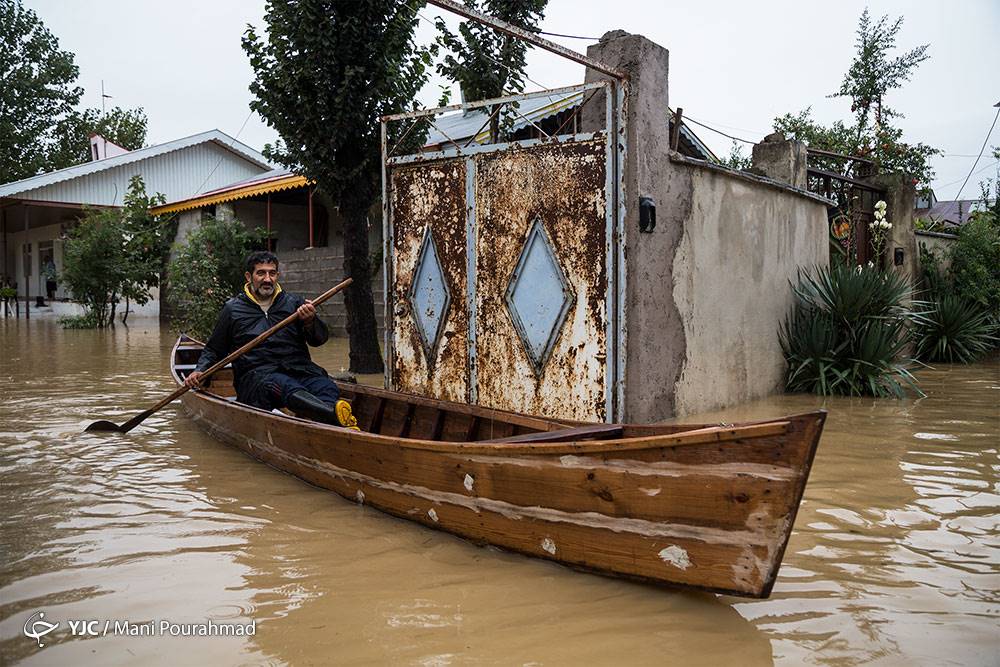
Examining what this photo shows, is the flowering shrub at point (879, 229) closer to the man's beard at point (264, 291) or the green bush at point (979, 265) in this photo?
the green bush at point (979, 265)

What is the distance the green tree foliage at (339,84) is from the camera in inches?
339

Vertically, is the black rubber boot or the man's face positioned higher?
the man's face

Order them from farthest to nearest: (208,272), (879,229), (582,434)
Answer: (208,272) → (879,229) → (582,434)

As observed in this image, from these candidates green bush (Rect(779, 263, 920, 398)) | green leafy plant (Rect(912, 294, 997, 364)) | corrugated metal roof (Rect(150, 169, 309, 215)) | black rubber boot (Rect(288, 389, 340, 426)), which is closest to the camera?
black rubber boot (Rect(288, 389, 340, 426))

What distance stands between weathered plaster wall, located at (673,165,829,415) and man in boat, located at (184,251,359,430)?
2.98 m

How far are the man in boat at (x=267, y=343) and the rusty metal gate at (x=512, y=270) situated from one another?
1298mm

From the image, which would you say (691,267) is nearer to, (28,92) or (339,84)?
(339,84)

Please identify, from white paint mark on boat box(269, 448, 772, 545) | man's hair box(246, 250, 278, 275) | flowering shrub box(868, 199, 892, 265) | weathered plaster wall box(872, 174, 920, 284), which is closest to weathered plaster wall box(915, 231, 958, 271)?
weathered plaster wall box(872, 174, 920, 284)

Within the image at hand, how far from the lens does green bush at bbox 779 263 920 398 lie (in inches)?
320

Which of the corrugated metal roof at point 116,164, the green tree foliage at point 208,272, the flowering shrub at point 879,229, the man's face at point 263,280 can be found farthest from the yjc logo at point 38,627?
the corrugated metal roof at point 116,164

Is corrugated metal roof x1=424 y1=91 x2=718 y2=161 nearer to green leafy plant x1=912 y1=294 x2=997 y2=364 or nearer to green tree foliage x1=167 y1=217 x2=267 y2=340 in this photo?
green tree foliage x1=167 y1=217 x2=267 y2=340

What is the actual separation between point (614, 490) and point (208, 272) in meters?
13.0

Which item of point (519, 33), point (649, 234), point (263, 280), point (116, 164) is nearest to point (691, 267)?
point (649, 234)

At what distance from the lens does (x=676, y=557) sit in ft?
9.78
